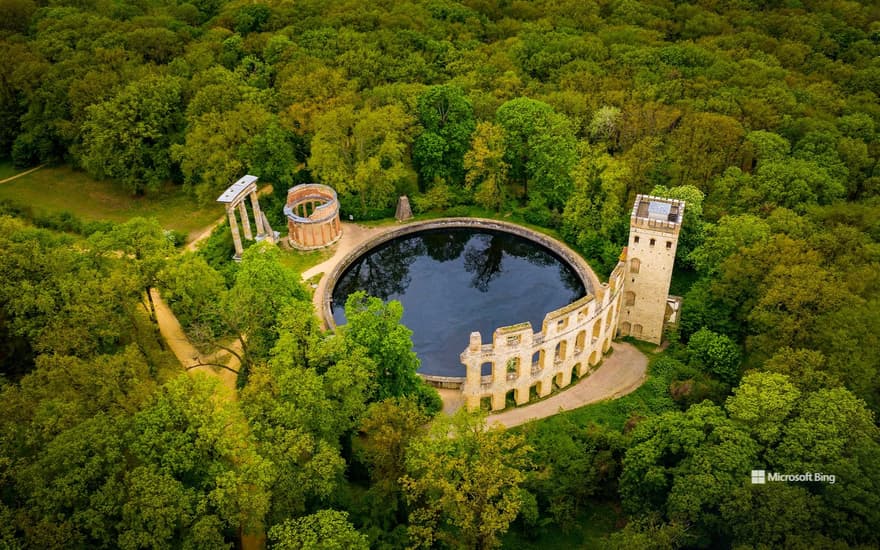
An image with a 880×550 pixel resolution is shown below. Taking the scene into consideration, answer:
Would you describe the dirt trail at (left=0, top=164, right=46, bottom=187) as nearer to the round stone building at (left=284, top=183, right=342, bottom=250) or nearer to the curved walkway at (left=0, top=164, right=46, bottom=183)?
the curved walkway at (left=0, top=164, right=46, bottom=183)

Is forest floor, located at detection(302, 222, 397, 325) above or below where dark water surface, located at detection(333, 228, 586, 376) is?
above

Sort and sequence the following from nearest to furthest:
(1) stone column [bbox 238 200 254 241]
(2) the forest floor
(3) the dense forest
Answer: (3) the dense forest < (2) the forest floor < (1) stone column [bbox 238 200 254 241]

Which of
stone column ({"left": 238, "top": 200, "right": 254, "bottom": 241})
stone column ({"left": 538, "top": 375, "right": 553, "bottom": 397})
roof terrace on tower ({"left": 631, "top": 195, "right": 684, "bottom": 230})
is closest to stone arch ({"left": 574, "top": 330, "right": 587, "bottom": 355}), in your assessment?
stone column ({"left": 538, "top": 375, "right": 553, "bottom": 397})

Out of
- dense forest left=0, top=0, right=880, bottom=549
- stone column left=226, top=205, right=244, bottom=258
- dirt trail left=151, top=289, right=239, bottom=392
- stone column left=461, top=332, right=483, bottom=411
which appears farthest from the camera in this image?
stone column left=226, top=205, right=244, bottom=258

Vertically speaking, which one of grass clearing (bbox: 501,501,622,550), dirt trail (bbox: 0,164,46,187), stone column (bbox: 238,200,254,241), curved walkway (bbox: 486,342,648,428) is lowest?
grass clearing (bbox: 501,501,622,550)

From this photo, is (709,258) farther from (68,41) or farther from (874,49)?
(68,41)

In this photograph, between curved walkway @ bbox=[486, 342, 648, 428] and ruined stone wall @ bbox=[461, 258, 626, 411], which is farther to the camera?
curved walkway @ bbox=[486, 342, 648, 428]

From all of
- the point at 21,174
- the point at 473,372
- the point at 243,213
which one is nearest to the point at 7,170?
the point at 21,174
